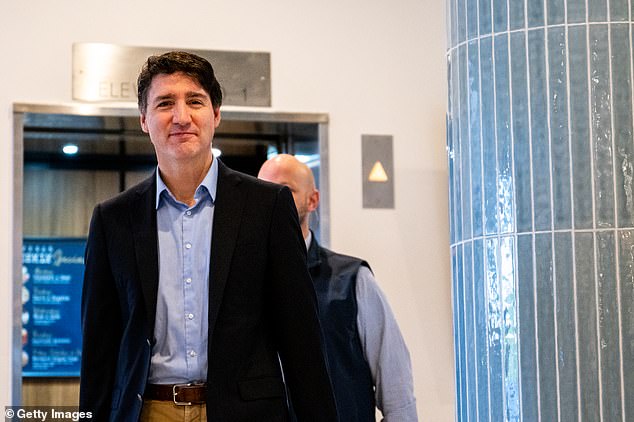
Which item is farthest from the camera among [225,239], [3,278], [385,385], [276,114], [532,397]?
[276,114]

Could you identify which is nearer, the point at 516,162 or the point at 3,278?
the point at 516,162

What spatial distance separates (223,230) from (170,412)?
41 centimetres

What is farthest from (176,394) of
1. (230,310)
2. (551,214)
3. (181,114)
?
(551,214)

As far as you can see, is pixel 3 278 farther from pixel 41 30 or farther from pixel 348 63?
pixel 348 63

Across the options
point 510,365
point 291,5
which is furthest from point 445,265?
point 510,365

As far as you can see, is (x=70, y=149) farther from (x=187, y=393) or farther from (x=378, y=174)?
(x=187, y=393)

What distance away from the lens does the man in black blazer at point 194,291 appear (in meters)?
2.62

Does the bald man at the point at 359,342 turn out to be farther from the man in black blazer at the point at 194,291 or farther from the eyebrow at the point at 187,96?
the eyebrow at the point at 187,96

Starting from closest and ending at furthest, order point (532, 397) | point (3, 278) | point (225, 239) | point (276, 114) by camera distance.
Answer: point (225, 239), point (532, 397), point (3, 278), point (276, 114)

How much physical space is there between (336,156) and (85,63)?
1208 millimetres

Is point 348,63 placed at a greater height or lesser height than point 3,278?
greater

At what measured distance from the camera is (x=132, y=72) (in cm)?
543

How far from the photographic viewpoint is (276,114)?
219 inches

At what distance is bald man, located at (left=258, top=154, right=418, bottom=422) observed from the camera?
391 centimetres
